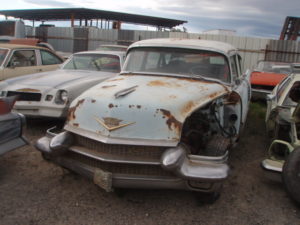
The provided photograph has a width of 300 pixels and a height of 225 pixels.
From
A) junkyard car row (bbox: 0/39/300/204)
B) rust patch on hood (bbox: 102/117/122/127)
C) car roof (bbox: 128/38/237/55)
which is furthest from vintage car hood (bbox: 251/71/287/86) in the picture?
rust patch on hood (bbox: 102/117/122/127)

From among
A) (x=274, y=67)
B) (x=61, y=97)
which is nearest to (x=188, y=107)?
(x=61, y=97)

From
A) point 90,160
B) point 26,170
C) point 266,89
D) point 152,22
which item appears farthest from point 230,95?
point 152,22

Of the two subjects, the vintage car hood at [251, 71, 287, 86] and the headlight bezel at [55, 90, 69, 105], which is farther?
the vintage car hood at [251, 71, 287, 86]

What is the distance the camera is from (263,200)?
365 centimetres

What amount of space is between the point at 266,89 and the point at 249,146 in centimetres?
353

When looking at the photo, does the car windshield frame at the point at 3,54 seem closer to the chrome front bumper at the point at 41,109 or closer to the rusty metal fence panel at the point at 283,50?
the chrome front bumper at the point at 41,109

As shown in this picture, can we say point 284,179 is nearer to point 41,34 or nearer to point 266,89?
point 266,89

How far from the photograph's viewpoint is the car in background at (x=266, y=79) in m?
8.39

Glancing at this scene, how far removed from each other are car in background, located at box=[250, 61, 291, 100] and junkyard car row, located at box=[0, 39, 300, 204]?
3.79 m

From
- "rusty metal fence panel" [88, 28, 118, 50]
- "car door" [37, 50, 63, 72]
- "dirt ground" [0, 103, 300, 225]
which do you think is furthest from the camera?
"rusty metal fence panel" [88, 28, 118, 50]

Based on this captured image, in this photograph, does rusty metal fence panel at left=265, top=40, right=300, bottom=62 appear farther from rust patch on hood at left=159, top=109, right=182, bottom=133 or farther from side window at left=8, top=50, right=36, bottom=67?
rust patch on hood at left=159, top=109, right=182, bottom=133

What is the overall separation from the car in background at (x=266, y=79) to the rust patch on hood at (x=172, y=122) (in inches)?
233

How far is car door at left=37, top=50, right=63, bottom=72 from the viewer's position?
816 cm

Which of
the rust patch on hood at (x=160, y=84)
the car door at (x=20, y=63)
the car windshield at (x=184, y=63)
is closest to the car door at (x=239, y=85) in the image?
the car windshield at (x=184, y=63)
